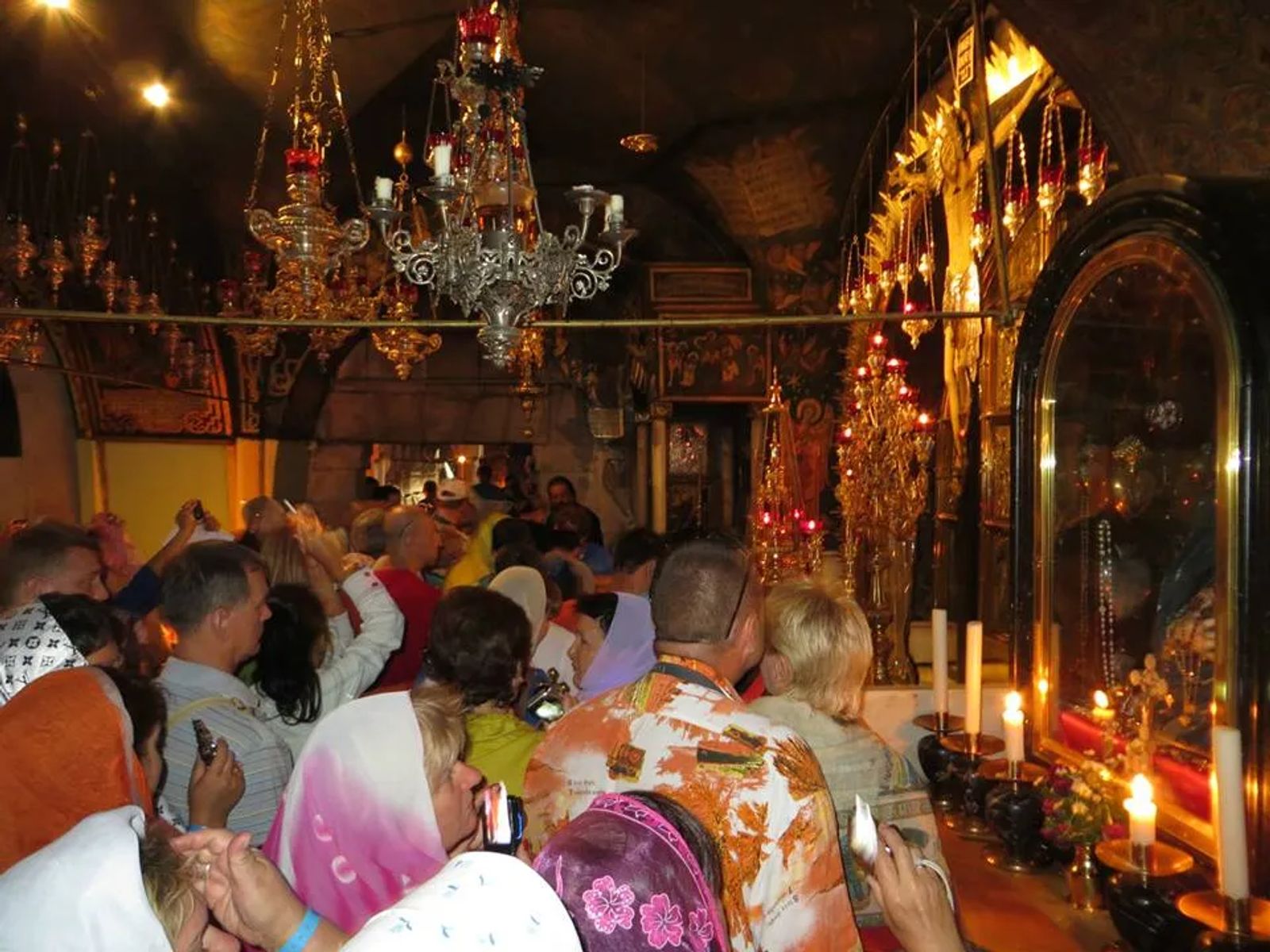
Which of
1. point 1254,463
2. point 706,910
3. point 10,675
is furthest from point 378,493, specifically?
point 706,910

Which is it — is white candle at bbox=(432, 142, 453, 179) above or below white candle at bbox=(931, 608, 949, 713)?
above

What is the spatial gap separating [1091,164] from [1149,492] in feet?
6.75

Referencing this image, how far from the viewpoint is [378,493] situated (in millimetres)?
10672

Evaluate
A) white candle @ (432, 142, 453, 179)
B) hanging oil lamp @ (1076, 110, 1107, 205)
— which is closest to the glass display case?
hanging oil lamp @ (1076, 110, 1107, 205)

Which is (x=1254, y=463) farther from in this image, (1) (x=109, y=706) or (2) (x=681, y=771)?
(1) (x=109, y=706)

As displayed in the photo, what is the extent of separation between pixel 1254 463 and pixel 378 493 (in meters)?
9.22

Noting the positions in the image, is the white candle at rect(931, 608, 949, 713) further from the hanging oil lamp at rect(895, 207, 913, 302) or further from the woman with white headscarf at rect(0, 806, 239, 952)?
the hanging oil lamp at rect(895, 207, 913, 302)

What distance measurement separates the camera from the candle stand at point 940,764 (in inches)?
124

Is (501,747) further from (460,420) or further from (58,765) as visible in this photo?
(460,420)

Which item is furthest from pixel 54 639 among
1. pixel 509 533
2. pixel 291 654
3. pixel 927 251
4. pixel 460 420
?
pixel 460 420

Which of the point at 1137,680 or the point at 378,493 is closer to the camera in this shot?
the point at 1137,680

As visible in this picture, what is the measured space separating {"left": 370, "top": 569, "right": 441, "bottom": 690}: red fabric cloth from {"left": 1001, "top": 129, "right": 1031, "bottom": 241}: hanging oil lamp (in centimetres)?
373

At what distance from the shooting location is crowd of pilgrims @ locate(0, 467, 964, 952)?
114 cm

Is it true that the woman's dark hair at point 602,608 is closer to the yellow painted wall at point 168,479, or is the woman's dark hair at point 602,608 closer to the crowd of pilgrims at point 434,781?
the crowd of pilgrims at point 434,781
